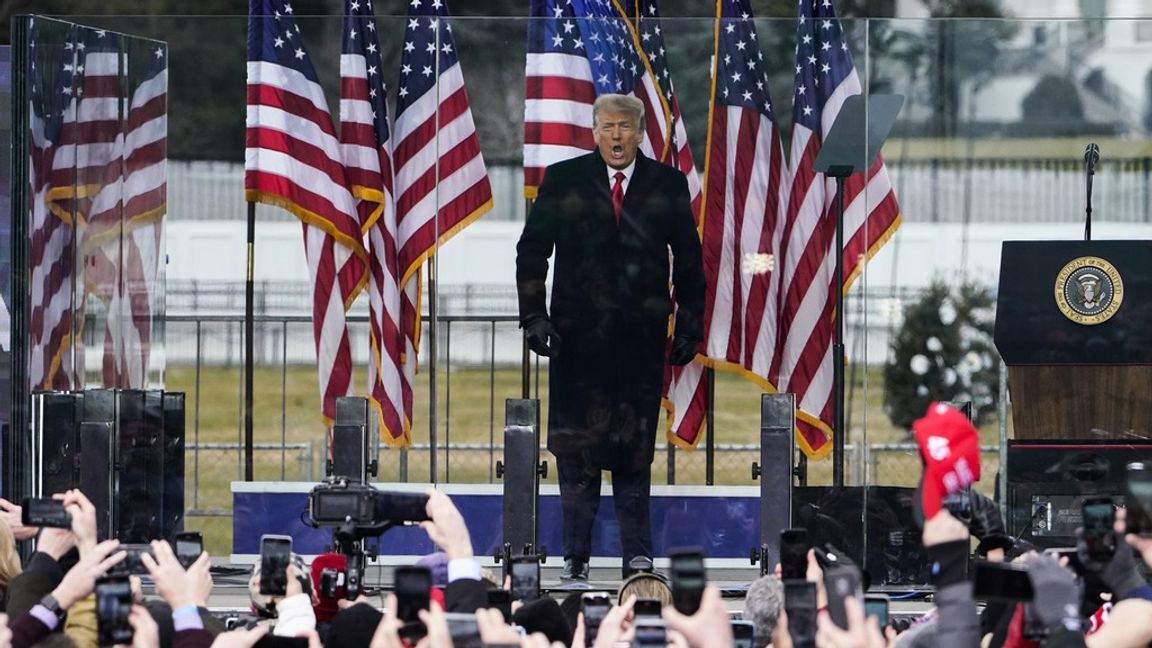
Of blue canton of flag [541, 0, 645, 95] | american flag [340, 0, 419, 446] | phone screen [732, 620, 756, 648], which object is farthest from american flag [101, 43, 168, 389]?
phone screen [732, 620, 756, 648]

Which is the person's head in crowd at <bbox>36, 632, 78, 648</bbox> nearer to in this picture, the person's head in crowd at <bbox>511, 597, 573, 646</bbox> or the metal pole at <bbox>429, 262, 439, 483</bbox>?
the person's head in crowd at <bbox>511, 597, 573, 646</bbox>

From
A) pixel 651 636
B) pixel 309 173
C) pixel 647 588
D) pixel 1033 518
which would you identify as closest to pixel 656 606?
pixel 651 636

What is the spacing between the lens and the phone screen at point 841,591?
4.78 meters

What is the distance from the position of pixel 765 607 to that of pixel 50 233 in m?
5.33

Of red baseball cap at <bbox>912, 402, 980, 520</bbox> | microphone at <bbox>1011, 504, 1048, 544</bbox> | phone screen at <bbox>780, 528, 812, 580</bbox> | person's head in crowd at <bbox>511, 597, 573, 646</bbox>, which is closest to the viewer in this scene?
red baseball cap at <bbox>912, 402, 980, 520</bbox>

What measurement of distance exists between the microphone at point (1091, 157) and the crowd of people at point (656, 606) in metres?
4.19

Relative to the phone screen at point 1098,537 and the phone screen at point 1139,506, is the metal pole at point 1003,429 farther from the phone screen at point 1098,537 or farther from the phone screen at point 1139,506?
the phone screen at point 1139,506

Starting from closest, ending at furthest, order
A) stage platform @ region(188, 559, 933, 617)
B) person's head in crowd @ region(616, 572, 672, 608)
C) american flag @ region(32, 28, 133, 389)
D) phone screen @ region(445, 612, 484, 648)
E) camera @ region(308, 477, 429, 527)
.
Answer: phone screen @ region(445, 612, 484, 648), person's head in crowd @ region(616, 572, 672, 608), camera @ region(308, 477, 429, 527), stage platform @ region(188, 559, 933, 617), american flag @ region(32, 28, 133, 389)

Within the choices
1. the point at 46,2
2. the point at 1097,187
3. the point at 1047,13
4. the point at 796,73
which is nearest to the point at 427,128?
the point at 796,73

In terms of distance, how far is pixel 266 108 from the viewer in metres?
10.2

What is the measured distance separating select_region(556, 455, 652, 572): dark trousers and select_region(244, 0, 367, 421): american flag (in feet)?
3.92

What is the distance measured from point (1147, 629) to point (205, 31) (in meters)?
6.55

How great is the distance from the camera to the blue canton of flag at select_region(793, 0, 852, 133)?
10078 mm

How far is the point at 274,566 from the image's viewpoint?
5.79 meters
